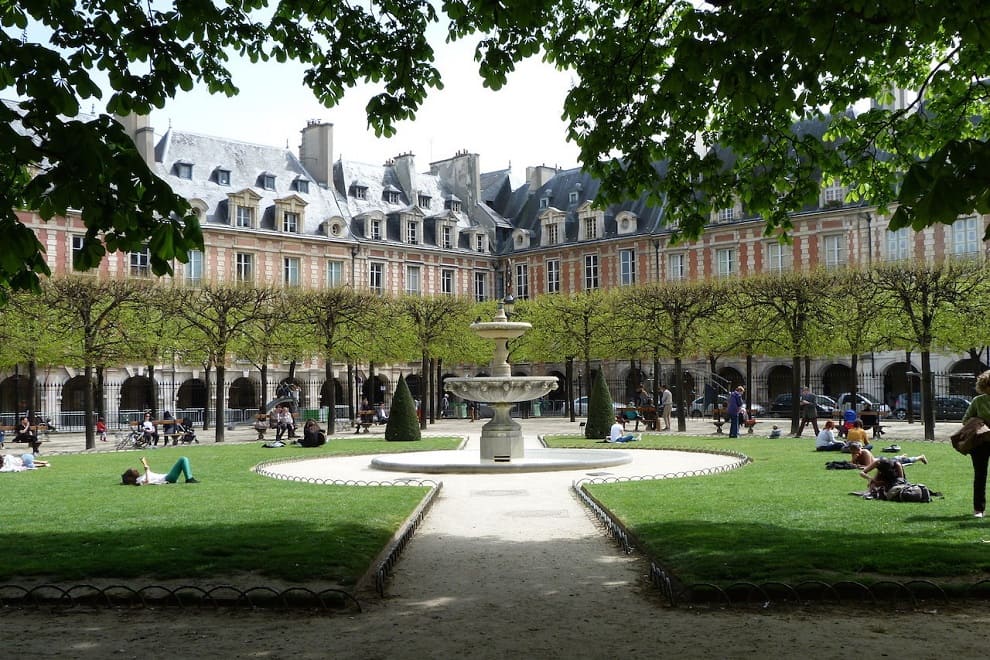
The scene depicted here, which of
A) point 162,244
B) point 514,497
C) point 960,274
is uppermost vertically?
point 960,274

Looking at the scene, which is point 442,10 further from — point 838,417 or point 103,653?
point 838,417

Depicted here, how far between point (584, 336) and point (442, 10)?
29570 millimetres

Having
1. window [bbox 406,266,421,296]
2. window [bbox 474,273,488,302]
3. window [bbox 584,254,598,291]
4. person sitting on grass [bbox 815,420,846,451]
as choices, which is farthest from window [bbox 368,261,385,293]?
person sitting on grass [bbox 815,420,846,451]

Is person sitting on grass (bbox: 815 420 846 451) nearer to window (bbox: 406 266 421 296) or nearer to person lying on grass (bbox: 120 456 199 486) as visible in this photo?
person lying on grass (bbox: 120 456 199 486)

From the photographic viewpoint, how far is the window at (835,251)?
42062mm

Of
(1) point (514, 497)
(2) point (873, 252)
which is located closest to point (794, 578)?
(1) point (514, 497)

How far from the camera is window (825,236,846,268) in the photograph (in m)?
42.1

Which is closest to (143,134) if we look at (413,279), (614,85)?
(413,279)

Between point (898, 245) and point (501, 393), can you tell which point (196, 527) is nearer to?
point (501, 393)

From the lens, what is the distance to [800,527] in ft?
30.9

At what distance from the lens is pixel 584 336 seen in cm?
3781

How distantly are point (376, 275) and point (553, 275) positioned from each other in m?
9.49

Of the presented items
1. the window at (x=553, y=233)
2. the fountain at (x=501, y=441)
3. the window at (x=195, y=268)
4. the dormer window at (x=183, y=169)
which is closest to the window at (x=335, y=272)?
the window at (x=195, y=268)

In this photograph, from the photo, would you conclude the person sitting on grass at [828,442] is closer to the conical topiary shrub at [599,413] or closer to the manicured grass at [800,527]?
the manicured grass at [800,527]
